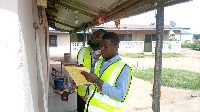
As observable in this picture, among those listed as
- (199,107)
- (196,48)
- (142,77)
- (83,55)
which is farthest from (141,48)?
(83,55)

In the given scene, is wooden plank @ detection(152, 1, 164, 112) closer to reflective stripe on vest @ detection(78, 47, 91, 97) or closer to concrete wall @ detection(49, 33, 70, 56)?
reflective stripe on vest @ detection(78, 47, 91, 97)

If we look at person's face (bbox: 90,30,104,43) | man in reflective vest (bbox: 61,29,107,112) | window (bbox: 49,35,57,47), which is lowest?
man in reflective vest (bbox: 61,29,107,112)

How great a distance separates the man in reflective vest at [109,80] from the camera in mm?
1619

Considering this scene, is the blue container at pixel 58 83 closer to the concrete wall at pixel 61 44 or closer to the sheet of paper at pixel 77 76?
the sheet of paper at pixel 77 76

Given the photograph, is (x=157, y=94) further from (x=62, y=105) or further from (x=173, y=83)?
(x=173, y=83)

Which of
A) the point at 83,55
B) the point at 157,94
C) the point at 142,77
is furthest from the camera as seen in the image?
the point at 142,77

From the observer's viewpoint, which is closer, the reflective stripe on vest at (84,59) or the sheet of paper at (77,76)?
the sheet of paper at (77,76)

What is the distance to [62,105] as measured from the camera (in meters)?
4.97

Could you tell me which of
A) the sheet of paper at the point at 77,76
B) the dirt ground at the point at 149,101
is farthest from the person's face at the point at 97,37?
the dirt ground at the point at 149,101

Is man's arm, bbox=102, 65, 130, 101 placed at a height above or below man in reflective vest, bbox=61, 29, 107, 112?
below

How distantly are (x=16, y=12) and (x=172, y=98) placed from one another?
6.35 meters

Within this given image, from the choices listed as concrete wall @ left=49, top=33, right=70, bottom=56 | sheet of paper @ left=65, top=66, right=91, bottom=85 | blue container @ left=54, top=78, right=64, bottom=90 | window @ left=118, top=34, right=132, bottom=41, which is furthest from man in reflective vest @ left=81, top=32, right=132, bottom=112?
window @ left=118, top=34, right=132, bottom=41

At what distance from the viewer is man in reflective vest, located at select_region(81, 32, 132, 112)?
1.62 meters

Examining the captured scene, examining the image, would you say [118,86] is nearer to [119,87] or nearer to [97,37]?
[119,87]
